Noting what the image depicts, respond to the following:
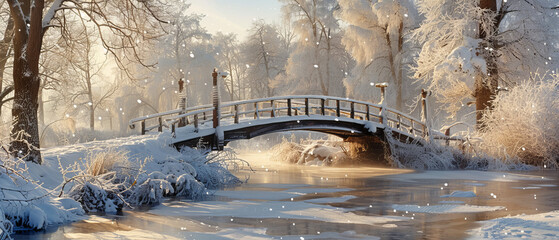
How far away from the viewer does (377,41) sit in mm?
33906

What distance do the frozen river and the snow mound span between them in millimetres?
151

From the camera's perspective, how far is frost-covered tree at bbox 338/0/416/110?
106ft

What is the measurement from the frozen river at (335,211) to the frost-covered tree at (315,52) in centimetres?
2229

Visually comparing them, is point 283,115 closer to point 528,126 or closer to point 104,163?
point 528,126

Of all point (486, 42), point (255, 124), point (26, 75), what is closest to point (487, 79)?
point (486, 42)

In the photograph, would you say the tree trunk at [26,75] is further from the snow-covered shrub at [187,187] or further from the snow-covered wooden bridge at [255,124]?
the snow-covered wooden bridge at [255,124]

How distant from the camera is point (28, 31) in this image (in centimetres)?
1357

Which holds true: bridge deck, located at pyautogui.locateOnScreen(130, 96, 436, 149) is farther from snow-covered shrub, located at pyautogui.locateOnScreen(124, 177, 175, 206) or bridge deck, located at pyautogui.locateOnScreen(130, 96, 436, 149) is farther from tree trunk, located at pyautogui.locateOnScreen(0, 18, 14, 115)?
snow-covered shrub, located at pyautogui.locateOnScreen(124, 177, 175, 206)

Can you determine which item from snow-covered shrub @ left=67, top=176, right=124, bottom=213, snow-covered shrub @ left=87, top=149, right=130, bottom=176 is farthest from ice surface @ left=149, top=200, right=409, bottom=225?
snow-covered shrub @ left=87, top=149, right=130, bottom=176

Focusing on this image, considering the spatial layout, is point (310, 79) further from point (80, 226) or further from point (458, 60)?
point (80, 226)

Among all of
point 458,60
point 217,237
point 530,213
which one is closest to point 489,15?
point 458,60

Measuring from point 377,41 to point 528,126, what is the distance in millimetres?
14954

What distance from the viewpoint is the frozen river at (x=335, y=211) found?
8.32m

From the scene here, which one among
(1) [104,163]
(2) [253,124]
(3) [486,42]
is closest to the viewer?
(1) [104,163]
